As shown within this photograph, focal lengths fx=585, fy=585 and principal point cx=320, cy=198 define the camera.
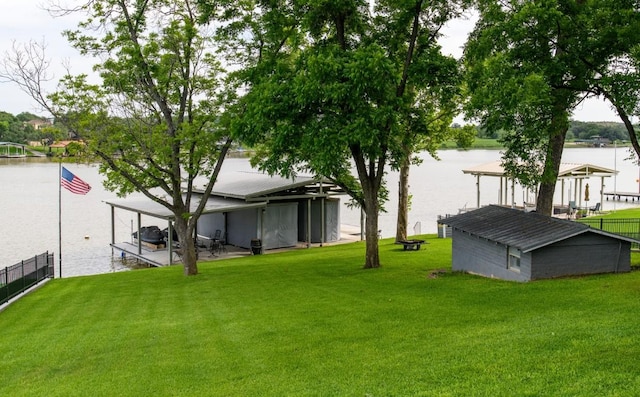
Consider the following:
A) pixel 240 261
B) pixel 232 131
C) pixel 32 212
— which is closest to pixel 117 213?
pixel 32 212

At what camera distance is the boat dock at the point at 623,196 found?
54.4 m

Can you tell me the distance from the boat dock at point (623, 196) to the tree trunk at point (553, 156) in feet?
133

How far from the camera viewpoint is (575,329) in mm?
9281

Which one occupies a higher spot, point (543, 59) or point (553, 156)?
point (543, 59)

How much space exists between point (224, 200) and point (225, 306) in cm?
1631

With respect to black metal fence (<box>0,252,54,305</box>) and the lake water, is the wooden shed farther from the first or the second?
the lake water

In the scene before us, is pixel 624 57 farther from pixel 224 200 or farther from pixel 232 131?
pixel 224 200

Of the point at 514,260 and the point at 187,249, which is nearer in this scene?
the point at 514,260

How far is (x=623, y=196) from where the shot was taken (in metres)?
56.8

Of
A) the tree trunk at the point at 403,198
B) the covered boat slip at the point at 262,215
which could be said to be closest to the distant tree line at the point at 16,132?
the covered boat slip at the point at 262,215

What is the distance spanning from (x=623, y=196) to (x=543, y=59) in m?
48.9

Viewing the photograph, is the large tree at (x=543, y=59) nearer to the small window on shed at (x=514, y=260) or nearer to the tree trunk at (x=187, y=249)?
the small window on shed at (x=514, y=260)

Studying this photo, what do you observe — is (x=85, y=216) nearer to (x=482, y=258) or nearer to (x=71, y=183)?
(x=71, y=183)

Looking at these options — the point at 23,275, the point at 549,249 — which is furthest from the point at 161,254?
the point at 549,249
